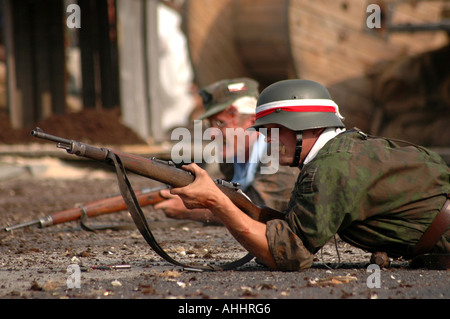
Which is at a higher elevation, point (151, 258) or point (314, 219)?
point (314, 219)

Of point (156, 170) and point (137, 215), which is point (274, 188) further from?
point (156, 170)

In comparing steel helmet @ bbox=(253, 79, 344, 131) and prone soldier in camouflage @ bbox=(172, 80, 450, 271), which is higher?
steel helmet @ bbox=(253, 79, 344, 131)

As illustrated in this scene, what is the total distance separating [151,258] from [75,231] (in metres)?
1.78

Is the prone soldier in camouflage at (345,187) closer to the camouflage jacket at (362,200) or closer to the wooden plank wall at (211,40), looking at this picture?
the camouflage jacket at (362,200)

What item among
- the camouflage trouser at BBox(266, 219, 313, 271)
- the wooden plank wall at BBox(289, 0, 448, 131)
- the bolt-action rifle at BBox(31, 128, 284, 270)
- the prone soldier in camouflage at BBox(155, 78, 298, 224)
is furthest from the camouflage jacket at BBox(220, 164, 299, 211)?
the wooden plank wall at BBox(289, 0, 448, 131)

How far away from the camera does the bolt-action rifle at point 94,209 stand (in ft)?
19.6

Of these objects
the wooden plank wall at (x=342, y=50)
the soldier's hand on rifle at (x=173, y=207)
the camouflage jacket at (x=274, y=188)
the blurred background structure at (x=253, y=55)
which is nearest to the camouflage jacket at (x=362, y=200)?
the camouflage jacket at (x=274, y=188)

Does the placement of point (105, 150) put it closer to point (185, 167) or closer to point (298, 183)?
point (185, 167)

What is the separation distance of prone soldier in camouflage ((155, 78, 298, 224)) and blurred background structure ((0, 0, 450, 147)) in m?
6.84

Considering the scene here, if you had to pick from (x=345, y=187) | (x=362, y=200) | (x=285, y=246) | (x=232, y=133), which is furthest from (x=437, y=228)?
(x=232, y=133)

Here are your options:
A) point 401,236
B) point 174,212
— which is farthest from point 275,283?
point 174,212

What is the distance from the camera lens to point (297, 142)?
12.9 feet

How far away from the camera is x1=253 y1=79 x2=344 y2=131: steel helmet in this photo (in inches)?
153

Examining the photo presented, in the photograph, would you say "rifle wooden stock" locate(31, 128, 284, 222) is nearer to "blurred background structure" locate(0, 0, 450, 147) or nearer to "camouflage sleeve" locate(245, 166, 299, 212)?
"camouflage sleeve" locate(245, 166, 299, 212)
